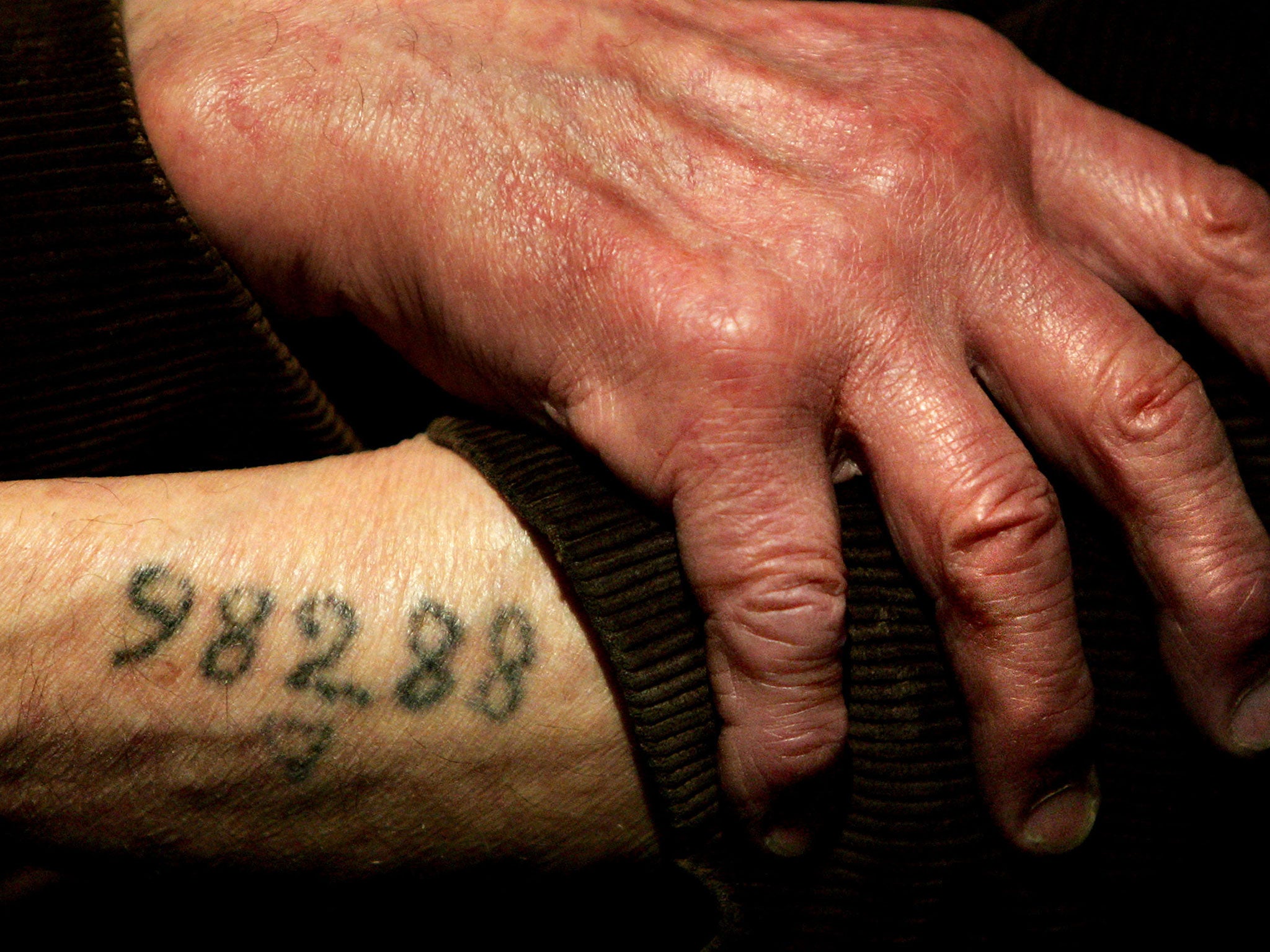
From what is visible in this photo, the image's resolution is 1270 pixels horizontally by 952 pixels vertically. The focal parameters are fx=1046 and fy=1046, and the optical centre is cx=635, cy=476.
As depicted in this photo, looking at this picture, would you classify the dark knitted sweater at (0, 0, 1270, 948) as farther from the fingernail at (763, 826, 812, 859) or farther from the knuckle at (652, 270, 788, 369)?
the knuckle at (652, 270, 788, 369)

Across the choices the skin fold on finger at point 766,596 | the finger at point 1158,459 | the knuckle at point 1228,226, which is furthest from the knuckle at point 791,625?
the knuckle at point 1228,226

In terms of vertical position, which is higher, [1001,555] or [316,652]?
[1001,555]

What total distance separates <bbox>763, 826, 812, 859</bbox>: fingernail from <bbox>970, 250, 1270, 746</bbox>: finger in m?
0.31

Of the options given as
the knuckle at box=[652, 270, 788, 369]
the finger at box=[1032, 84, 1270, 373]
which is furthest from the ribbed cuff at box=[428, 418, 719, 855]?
the finger at box=[1032, 84, 1270, 373]

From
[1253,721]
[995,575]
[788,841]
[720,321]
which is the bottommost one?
[788,841]

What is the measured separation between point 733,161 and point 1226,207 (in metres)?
0.42

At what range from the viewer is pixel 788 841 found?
2.56 ft

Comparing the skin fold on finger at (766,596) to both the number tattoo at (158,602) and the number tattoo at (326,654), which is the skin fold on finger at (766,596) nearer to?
the number tattoo at (326,654)

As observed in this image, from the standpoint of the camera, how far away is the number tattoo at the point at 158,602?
2.53 ft

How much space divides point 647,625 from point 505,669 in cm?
12

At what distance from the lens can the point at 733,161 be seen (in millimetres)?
859

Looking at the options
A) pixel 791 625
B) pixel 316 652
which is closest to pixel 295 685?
pixel 316 652

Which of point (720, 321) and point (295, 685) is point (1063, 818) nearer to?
point (720, 321)

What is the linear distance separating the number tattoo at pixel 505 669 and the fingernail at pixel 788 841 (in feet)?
0.70
